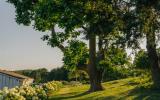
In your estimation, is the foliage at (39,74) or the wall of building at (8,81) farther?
the foliage at (39,74)

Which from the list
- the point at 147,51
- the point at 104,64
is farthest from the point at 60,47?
the point at 147,51

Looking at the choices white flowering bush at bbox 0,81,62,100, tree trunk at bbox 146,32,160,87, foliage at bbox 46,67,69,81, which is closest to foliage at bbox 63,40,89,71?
white flowering bush at bbox 0,81,62,100

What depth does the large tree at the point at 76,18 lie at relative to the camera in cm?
2908

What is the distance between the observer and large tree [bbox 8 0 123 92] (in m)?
29.1

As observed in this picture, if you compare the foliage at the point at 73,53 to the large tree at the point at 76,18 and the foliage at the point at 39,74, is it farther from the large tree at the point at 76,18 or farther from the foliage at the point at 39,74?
the foliage at the point at 39,74

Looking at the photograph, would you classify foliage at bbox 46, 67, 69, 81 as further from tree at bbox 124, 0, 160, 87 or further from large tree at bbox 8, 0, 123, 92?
tree at bbox 124, 0, 160, 87

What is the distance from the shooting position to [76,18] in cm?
3444

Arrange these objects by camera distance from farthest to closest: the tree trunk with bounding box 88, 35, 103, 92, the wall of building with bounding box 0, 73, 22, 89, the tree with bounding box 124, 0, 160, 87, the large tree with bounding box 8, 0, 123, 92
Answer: the wall of building with bounding box 0, 73, 22, 89 → the tree trunk with bounding box 88, 35, 103, 92 → the large tree with bounding box 8, 0, 123, 92 → the tree with bounding box 124, 0, 160, 87

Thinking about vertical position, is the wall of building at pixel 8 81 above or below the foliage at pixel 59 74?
below

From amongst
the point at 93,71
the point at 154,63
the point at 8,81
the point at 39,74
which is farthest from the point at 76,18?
the point at 39,74

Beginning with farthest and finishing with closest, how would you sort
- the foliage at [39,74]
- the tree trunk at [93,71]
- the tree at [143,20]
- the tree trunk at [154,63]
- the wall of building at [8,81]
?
1. the foliage at [39,74]
2. the wall of building at [8,81]
3. the tree trunk at [93,71]
4. the tree trunk at [154,63]
5. the tree at [143,20]

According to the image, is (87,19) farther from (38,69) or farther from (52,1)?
(38,69)

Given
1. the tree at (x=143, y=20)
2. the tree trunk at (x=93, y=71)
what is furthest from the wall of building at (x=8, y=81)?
the tree at (x=143, y=20)

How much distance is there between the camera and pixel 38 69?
588 feet
